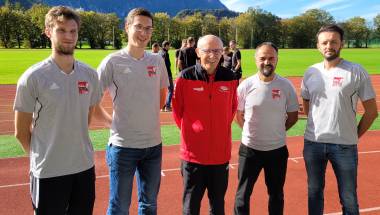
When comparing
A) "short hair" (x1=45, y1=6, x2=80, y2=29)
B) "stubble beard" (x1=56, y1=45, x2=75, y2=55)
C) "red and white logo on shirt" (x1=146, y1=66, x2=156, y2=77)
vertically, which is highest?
"short hair" (x1=45, y1=6, x2=80, y2=29)

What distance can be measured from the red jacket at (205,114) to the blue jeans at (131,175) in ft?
1.12

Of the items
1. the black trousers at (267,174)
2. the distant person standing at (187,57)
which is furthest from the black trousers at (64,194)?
the distant person standing at (187,57)

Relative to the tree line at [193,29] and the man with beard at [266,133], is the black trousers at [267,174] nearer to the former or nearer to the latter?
the man with beard at [266,133]

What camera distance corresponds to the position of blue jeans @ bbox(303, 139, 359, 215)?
3.89 m

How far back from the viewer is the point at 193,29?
10406cm

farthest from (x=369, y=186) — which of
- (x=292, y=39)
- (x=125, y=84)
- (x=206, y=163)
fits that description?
(x=292, y=39)

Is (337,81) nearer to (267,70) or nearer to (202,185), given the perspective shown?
(267,70)

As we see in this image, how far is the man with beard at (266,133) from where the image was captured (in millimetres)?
4082

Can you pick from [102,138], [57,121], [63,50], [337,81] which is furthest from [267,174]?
[102,138]

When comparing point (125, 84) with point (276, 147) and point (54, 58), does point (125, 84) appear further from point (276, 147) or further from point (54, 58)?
point (276, 147)

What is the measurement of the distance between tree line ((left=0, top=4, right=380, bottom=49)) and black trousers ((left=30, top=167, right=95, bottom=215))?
264 ft

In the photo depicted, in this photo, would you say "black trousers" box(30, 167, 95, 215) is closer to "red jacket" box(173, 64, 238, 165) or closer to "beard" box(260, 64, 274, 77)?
"red jacket" box(173, 64, 238, 165)

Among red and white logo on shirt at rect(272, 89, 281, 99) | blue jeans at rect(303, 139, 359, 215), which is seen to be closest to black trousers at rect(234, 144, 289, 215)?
blue jeans at rect(303, 139, 359, 215)

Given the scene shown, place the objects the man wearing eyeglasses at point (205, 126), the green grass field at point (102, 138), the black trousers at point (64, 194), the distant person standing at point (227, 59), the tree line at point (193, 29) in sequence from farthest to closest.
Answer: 1. the tree line at point (193, 29)
2. the distant person standing at point (227, 59)
3. the green grass field at point (102, 138)
4. the man wearing eyeglasses at point (205, 126)
5. the black trousers at point (64, 194)
